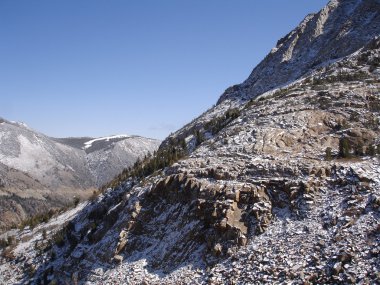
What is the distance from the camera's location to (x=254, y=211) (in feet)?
83.1

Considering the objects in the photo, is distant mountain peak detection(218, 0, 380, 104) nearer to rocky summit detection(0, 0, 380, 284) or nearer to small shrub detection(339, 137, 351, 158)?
rocky summit detection(0, 0, 380, 284)

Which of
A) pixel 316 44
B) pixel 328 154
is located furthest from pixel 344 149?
pixel 316 44

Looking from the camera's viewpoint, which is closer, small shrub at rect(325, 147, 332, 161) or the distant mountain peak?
small shrub at rect(325, 147, 332, 161)

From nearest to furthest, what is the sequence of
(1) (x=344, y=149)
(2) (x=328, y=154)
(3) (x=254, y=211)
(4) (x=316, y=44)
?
1. (3) (x=254, y=211)
2. (1) (x=344, y=149)
3. (2) (x=328, y=154)
4. (4) (x=316, y=44)

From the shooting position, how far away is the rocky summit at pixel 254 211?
21.0 m

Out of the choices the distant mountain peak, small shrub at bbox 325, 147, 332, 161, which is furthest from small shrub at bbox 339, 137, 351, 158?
the distant mountain peak

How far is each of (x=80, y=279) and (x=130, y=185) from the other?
1350cm

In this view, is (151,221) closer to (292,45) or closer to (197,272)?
(197,272)

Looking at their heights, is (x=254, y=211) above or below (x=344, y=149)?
below

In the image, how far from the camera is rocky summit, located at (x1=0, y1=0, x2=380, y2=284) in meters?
21.0

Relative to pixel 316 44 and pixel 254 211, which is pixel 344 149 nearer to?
pixel 254 211

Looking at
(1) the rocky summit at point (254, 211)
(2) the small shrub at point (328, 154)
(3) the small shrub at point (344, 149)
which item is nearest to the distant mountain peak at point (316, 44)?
(1) the rocky summit at point (254, 211)

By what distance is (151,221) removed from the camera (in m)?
30.7

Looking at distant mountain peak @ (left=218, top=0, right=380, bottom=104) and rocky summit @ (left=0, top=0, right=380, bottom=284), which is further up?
distant mountain peak @ (left=218, top=0, right=380, bottom=104)
